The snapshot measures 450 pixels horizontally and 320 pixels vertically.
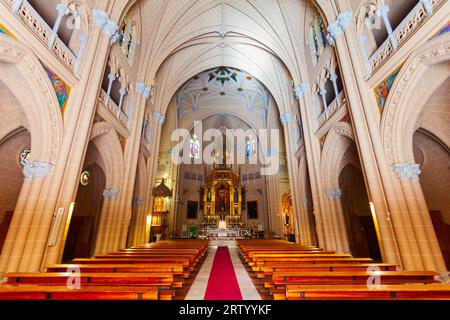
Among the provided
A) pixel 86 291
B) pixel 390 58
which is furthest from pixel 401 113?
pixel 86 291

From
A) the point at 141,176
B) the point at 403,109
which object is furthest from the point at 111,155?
the point at 403,109

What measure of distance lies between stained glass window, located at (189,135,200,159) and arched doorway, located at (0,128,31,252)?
55.1 ft

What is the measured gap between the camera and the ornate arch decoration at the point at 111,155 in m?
9.70

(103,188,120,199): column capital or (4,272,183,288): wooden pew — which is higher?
(103,188,120,199): column capital

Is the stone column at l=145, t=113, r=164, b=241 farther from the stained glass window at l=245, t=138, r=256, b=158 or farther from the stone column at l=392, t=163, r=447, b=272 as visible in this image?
the stained glass window at l=245, t=138, r=256, b=158

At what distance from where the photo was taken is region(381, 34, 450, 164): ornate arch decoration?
575cm

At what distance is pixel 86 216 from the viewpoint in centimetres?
1351

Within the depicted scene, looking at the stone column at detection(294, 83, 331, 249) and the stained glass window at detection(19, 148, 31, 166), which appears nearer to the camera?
the stained glass window at detection(19, 148, 31, 166)

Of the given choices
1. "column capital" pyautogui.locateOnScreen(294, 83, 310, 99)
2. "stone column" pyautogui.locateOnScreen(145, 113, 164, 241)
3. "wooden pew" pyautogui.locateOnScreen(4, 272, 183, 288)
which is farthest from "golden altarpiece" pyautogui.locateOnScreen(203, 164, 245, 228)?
"wooden pew" pyautogui.locateOnScreen(4, 272, 183, 288)

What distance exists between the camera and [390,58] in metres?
6.46

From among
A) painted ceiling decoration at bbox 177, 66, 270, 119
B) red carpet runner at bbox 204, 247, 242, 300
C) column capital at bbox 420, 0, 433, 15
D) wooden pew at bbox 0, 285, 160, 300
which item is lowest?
red carpet runner at bbox 204, 247, 242, 300

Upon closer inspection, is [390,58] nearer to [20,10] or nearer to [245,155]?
[20,10]

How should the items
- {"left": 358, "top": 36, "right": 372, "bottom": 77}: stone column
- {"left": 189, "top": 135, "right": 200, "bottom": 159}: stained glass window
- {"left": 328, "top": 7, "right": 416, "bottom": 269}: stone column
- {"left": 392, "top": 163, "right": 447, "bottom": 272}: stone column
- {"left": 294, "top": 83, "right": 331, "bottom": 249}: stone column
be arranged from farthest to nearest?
{"left": 189, "top": 135, "right": 200, "bottom": 159}: stained glass window < {"left": 294, "top": 83, "right": 331, "bottom": 249}: stone column < {"left": 358, "top": 36, "right": 372, "bottom": 77}: stone column < {"left": 328, "top": 7, "right": 416, "bottom": 269}: stone column < {"left": 392, "top": 163, "right": 447, "bottom": 272}: stone column

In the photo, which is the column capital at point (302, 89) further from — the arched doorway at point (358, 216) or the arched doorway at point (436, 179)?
the arched doorway at point (436, 179)
